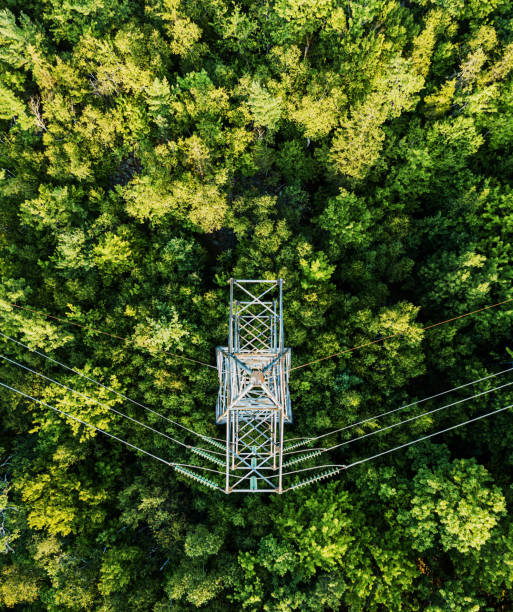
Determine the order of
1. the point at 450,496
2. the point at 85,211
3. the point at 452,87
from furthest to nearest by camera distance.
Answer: the point at 85,211, the point at 452,87, the point at 450,496

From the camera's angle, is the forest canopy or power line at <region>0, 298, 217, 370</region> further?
power line at <region>0, 298, 217, 370</region>

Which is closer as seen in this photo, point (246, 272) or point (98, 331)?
point (246, 272)

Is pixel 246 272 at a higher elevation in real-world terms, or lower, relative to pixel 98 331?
higher

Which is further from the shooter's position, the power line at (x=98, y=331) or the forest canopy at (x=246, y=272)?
the power line at (x=98, y=331)

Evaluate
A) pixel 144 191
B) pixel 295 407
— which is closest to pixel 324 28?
pixel 144 191

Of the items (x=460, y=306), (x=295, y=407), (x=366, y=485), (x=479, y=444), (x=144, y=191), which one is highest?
(x=144, y=191)

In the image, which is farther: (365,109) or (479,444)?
(479,444)

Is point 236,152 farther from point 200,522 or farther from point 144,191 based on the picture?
point 200,522

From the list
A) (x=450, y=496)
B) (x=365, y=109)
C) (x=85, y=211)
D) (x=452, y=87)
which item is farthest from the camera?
(x=85, y=211)
